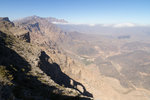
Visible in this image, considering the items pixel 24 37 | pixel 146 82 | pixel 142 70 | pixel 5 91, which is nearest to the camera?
pixel 5 91

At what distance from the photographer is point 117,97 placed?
269 ft

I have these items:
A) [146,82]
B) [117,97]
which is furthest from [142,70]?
[117,97]

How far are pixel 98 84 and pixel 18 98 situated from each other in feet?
259

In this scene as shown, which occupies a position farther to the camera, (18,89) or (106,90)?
(106,90)

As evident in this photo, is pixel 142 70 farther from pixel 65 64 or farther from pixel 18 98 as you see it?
pixel 18 98

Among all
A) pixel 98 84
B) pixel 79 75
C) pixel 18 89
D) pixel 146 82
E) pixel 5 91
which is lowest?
pixel 146 82

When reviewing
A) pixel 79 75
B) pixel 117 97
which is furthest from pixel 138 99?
pixel 79 75

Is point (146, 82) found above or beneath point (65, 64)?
beneath

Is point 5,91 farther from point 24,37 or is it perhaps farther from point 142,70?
point 142,70

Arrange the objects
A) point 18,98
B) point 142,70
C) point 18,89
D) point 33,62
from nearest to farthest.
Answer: point 18,98 → point 18,89 → point 33,62 → point 142,70

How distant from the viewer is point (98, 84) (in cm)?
8475

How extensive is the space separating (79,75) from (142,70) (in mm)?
113404

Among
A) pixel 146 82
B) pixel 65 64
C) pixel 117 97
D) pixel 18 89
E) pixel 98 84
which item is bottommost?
pixel 146 82

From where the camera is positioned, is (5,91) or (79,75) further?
(79,75)
